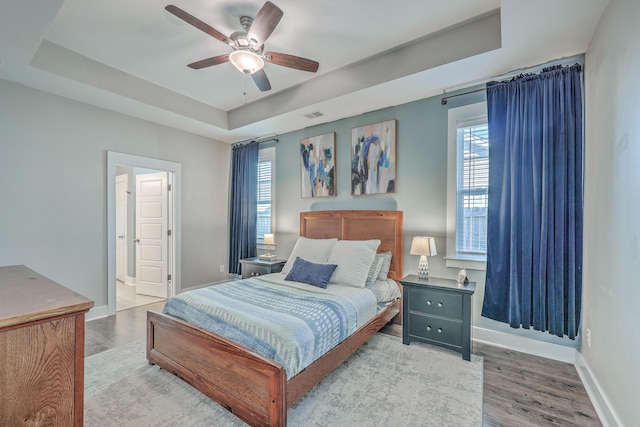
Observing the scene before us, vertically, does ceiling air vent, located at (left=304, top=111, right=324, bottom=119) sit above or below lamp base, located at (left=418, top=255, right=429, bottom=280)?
above

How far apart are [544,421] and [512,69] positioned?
9.41ft

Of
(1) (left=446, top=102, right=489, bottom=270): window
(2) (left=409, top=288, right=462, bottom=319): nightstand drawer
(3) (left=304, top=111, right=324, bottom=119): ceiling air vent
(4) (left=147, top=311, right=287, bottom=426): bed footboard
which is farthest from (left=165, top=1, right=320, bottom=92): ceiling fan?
(2) (left=409, top=288, right=462, bottom=319): nightstand drawer

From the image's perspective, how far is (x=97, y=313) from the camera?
3738 mm

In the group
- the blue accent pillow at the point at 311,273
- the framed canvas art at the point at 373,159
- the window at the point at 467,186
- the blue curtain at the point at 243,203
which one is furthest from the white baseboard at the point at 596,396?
the blue curtain at the point at 243,203

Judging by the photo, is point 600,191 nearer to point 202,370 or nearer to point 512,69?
point 512,69

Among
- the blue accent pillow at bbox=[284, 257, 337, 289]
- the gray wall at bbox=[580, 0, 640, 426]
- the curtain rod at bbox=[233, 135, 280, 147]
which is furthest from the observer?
the curtain rod at bbox=[233, 135, 280, 147]

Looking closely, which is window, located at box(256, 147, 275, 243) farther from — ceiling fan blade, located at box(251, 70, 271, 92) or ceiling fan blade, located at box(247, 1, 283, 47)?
ceiling fan blade, located at box(247, 1, 283, 47)

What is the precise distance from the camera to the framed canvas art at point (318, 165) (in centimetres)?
420

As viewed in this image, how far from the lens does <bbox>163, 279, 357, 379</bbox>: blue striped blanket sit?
185 cm

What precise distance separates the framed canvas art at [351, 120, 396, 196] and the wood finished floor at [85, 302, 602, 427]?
2.05 meters

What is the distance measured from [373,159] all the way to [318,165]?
2.90ft

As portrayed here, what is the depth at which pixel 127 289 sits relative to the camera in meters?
5.36

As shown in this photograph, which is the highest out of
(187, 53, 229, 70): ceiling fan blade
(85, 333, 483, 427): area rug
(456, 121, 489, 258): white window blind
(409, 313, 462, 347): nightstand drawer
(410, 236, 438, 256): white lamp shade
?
(187, 53, 229, 70): ceiling fan blade

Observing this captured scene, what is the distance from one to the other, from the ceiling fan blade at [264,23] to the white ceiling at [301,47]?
0.34 meters
